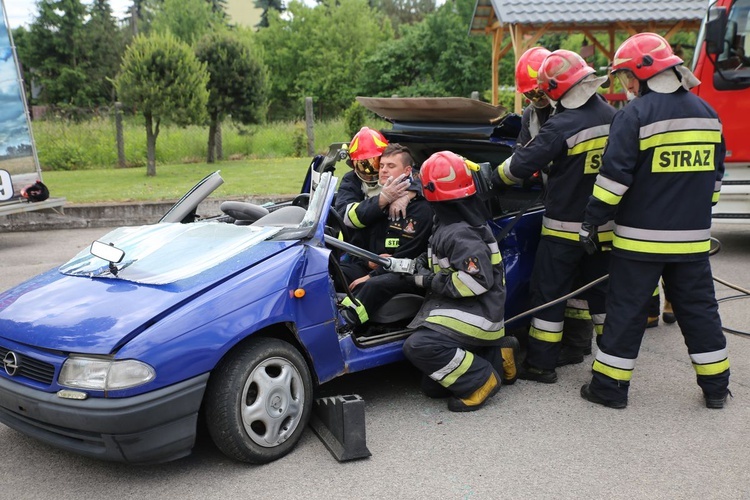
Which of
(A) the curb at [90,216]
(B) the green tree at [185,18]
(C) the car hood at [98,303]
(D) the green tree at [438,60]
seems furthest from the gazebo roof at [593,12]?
(B) the green tree at [185,18]

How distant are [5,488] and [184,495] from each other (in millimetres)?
856

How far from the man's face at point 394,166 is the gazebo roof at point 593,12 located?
11.2 metres

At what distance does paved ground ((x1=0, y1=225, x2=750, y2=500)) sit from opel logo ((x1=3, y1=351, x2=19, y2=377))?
54cm

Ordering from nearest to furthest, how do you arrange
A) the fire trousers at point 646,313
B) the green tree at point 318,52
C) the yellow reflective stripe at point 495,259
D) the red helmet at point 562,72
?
the fire trousers at point 646,313 → the yellow reflective stripe at point 495,259 → the red helmet at point 562,72 → the green tree at point 318,52

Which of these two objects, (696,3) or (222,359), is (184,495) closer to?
(222,359)

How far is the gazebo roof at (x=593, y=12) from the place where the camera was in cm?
1495

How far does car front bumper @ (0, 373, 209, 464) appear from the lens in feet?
9.52

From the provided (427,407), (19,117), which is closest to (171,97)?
(19,117)

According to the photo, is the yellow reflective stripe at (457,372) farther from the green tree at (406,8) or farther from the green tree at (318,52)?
the green tree at (406,8)

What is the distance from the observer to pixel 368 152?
4.86 meters

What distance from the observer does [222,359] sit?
3238mm

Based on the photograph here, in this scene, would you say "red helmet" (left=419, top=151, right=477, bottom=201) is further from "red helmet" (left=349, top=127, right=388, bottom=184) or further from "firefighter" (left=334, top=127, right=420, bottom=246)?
"red helmet" (left=349, top=127, right=388, bottom=184)

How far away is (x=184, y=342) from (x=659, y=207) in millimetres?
2602

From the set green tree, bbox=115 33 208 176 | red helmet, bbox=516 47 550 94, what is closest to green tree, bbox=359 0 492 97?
green tree, bbox=115 33 208 176
